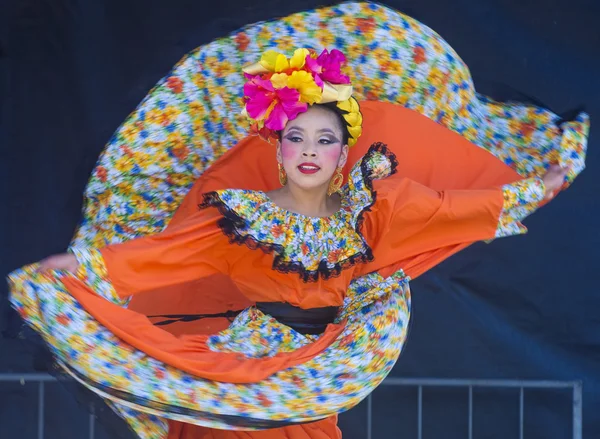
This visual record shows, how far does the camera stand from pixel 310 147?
9.18 ft

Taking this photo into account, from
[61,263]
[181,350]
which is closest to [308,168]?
[181,350]

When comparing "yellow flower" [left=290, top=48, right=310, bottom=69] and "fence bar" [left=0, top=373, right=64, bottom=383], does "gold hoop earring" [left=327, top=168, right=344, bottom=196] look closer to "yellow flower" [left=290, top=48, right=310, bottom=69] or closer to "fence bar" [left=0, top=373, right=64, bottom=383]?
"yellow flower" [left=290, top=48, right=310, bottom=69]

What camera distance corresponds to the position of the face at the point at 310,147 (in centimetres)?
280

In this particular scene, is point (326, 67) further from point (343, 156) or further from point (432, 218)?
point (432, 218)

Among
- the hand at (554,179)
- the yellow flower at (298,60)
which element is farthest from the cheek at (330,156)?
the hand at (554,179)

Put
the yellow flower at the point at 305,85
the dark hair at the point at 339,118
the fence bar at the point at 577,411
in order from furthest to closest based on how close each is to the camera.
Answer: the fence bar at the point at 577,411, the dark hair at the point at 339,118, the yellow flower at the point at 305,85

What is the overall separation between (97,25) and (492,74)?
1.29 metres

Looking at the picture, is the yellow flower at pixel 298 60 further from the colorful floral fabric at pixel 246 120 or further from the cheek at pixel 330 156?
the colorful floral fabric at pixel 246 120

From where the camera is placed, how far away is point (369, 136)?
3.14 metres

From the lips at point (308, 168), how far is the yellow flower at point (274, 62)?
27cm

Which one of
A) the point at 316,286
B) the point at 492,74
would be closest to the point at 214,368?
the point at 316,286

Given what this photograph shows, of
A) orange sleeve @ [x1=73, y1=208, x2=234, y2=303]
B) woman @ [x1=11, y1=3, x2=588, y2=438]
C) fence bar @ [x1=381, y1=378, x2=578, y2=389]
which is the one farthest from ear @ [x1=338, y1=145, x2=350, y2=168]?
fence bar @ [x1=381, y1=378, x2=578, y2=389]

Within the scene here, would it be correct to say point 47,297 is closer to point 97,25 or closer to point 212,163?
point 212,163

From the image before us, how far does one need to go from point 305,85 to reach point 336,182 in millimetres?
327
